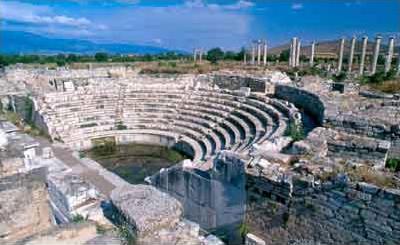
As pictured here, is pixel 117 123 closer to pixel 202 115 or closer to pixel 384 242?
pixel 202 115

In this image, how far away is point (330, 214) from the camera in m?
4.86

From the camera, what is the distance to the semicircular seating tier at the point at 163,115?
1220cm

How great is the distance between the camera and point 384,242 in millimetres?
4434

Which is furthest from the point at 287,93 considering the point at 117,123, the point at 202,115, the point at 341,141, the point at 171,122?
the point at 117,123

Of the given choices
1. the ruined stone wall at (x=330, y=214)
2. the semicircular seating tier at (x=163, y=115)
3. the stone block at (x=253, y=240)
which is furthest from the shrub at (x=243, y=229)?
the semicircular seating tier at (x=163, y=115)

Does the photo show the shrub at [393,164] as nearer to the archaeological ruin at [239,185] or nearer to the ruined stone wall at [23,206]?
the archaeological ruin at [239,185]

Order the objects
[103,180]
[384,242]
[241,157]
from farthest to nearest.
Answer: [103,180], [241,157], [384,242]

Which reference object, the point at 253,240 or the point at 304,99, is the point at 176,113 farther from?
the point at 253,240

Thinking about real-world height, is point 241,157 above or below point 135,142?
above

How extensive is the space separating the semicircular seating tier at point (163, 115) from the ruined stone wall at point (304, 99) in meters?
0.62

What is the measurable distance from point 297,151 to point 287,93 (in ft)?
25.5

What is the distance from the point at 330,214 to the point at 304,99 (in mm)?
Answer: 7901

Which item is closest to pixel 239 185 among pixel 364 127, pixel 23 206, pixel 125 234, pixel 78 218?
pixel 125 234

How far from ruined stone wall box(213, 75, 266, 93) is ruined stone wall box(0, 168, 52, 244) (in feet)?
39.9
